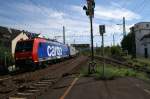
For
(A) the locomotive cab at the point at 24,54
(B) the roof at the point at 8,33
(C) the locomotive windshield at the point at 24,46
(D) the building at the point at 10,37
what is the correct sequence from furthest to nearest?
(B) the roof at the point at 8,33
(D) the building at the point at 10,37
(C) the locomotive windshield at the point at 24,46
(A) the locomotive cab at the point at 24,54

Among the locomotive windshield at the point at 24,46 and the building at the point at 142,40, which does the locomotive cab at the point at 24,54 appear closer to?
the locomotive windshield at the point at 24,46

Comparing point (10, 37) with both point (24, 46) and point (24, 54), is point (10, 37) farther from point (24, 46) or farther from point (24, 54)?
point (24, 54)

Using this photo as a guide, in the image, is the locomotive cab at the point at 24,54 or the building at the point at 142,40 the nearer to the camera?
the locomotive cab at the point at 24,54

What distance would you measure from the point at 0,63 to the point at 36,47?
6.47m

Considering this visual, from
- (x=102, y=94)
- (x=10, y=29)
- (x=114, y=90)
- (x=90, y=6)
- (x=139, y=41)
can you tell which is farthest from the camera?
(x=139, y=41)

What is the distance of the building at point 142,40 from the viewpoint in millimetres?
94250

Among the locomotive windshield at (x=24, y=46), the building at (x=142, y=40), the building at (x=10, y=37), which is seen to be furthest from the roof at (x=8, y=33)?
the building at (x=142, y=40)

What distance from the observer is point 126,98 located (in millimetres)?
12961

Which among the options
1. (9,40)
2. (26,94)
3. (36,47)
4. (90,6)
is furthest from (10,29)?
(26,94)

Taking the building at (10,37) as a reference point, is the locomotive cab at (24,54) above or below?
below

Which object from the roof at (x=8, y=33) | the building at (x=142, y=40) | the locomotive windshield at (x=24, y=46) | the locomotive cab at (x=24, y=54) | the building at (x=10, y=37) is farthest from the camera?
the building at (x=142, y=40)

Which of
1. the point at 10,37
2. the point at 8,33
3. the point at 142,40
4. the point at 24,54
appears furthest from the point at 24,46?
the point at 142,40

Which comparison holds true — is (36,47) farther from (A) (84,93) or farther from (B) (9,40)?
(B) (9,40)

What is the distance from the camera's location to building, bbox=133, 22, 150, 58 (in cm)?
9425
